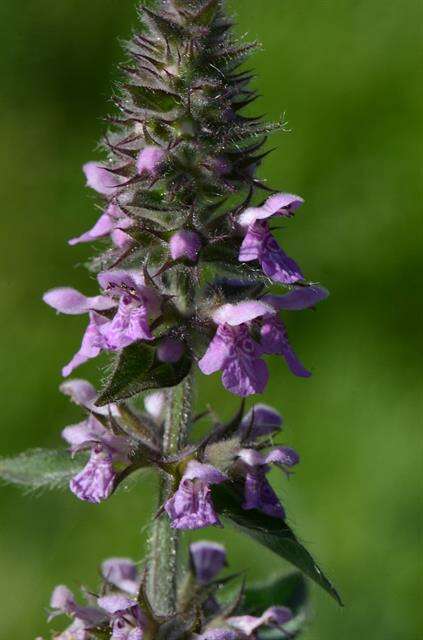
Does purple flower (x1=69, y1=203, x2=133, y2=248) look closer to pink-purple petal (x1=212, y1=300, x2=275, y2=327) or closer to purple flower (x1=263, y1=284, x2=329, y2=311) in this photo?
pink-purple petal (x1=212, y1=300, x2=275, y2=327)

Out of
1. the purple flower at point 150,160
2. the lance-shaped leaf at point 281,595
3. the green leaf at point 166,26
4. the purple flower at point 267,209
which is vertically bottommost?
the lance-shaped leaf at point 281,595

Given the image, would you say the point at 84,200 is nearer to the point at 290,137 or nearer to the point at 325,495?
the point at 290,137

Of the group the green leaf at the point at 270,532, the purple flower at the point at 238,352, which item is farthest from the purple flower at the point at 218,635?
the purple flower at the point at 238,352

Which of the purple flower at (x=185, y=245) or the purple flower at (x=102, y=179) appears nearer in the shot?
the purple flower at (x=185, y=245)

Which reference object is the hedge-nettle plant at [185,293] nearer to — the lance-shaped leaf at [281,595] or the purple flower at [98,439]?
the purple flower at [98,439]

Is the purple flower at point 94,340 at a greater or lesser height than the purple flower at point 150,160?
lesser

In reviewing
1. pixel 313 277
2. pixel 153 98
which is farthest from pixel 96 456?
pixel 313 277

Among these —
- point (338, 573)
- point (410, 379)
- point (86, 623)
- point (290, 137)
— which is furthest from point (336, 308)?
point (86, 623)
